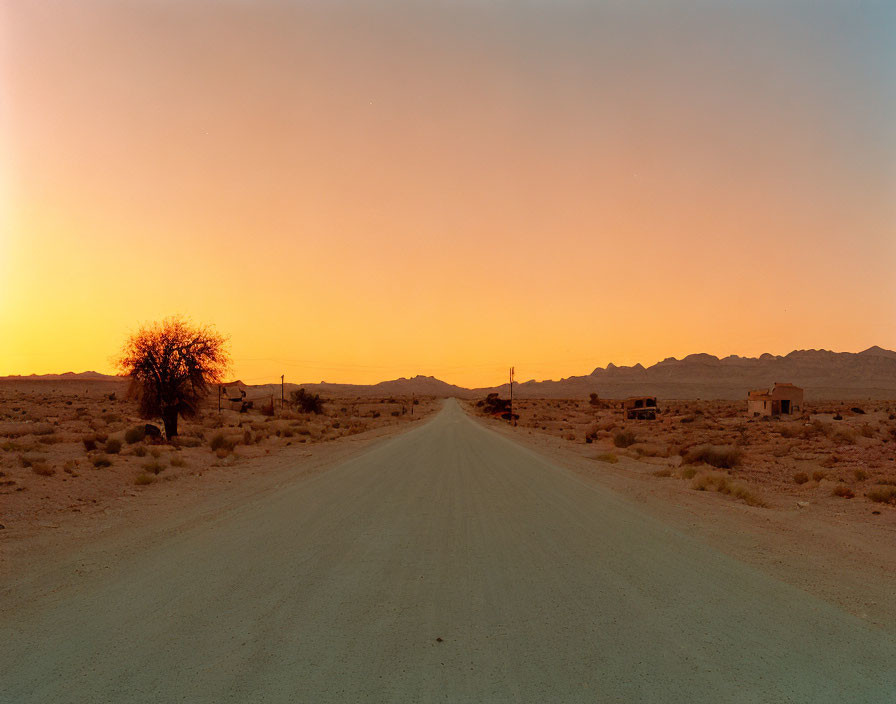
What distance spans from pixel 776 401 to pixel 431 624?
223ft

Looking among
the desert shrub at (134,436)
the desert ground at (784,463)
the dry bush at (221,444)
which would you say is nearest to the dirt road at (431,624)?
the desert ground at (784,463)

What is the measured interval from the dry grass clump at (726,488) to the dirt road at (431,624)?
235 inches

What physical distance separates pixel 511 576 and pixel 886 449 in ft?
97.8

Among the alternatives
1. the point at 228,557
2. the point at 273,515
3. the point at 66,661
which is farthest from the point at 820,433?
the point at 66,661

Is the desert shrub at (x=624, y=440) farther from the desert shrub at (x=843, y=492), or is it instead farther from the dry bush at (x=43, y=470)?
the dry bush at (x=43, y=470)

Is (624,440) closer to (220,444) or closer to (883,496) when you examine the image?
(883,496)

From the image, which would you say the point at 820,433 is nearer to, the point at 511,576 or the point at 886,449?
the point at 886,449

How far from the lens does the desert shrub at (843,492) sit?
1719 centimetres

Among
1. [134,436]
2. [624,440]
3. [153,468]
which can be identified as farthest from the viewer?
[624,440]

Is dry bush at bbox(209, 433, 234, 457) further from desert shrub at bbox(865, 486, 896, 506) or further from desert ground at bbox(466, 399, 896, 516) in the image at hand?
desert shrub at bbox(865, 486, 896, 506)

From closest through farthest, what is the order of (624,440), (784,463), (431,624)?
(431,624) < (784,463) < (624,440)

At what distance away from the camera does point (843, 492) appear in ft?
57.2

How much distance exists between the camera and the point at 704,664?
5402mm

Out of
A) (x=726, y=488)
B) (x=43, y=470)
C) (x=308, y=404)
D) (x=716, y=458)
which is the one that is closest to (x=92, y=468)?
(x=43, y=470)
